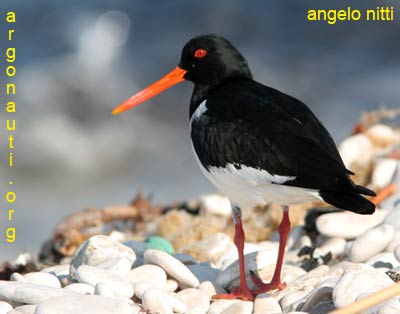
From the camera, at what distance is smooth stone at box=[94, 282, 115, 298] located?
4.08 m

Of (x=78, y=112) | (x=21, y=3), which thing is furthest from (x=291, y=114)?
(x=21, y=3)

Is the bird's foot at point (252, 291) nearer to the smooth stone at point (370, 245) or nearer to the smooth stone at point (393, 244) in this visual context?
the smooth stone at point (370, 245)

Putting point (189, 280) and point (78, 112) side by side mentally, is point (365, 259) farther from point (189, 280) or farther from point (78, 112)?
point (78, 112)

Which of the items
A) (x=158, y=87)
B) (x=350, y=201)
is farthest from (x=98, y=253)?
(x=350, y=201)

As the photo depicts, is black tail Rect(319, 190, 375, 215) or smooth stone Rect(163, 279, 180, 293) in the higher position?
black tail Rect(319, 190, 375, 215)

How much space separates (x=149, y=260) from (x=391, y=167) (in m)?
2.97

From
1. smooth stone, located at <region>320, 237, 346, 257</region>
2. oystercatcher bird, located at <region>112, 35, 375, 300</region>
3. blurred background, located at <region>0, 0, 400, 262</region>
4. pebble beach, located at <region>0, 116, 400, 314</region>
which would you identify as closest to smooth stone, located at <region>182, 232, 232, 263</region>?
pebble beach, located at <region>0, 116, 400, 314</region>

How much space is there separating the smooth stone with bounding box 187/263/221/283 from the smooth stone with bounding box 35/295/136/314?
3.00 ft

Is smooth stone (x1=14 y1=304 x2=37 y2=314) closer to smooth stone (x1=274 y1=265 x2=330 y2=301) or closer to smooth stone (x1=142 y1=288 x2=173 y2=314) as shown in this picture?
smooth stone (x1=142 y1=288 x2=173 y2=314)

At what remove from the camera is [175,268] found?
14.8ft

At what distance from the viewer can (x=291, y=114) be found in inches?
176

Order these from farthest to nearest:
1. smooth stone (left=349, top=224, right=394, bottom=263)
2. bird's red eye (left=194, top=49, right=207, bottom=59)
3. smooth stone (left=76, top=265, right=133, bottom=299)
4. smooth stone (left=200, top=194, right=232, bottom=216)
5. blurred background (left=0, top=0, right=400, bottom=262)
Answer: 1. blurred background (left=0, top=0, right=400, bottom=262)
2. smooth stone (left=200, top=194, right=232, bottom=216)
3. bird's red eye (left=194, top=49, right=207, bottom=59)
4. smooth stone (left=349, top=224, right=394, bottom=263)
5. smooth stone (left=76, top=265, right=133, bottom=299)

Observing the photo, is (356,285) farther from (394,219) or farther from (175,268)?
(394,219)

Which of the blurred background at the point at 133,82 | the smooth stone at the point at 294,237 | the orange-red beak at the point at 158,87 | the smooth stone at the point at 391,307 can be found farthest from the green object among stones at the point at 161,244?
the blurred background at the point at 133,82
